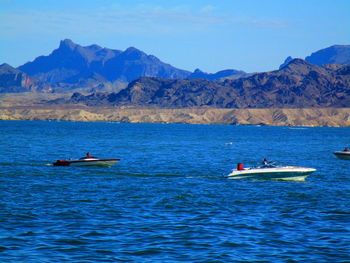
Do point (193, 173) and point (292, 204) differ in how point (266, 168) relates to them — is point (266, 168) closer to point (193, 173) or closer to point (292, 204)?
point (193, 173)

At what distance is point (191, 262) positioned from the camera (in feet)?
69.5

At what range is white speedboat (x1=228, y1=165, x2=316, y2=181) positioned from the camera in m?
45.5

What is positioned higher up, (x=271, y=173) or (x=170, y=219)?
(x=271, y=173)

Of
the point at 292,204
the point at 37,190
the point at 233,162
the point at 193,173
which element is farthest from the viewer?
the point at 233,162

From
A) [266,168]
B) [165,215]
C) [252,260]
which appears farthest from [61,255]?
[266,168]

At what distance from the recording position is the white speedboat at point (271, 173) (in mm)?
45469

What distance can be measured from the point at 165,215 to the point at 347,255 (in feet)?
32.5

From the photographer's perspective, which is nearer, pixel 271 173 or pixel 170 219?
pixel 170 219

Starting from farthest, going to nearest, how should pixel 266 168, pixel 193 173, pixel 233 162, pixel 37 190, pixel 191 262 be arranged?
pixel 233 162
pixel 193 173
pixel 266 168
pixel 37 190
pixel 191 262

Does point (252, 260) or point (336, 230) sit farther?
point (336, 230)

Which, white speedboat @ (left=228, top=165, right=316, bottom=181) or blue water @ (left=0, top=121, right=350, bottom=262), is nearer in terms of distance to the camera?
blue water @ (left=0, top=121, right=350, bottom=262)

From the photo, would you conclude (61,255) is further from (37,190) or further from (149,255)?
(37,190)

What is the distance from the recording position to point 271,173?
151ft

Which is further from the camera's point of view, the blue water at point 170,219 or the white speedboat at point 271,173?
the white speedboat at point 271,173
